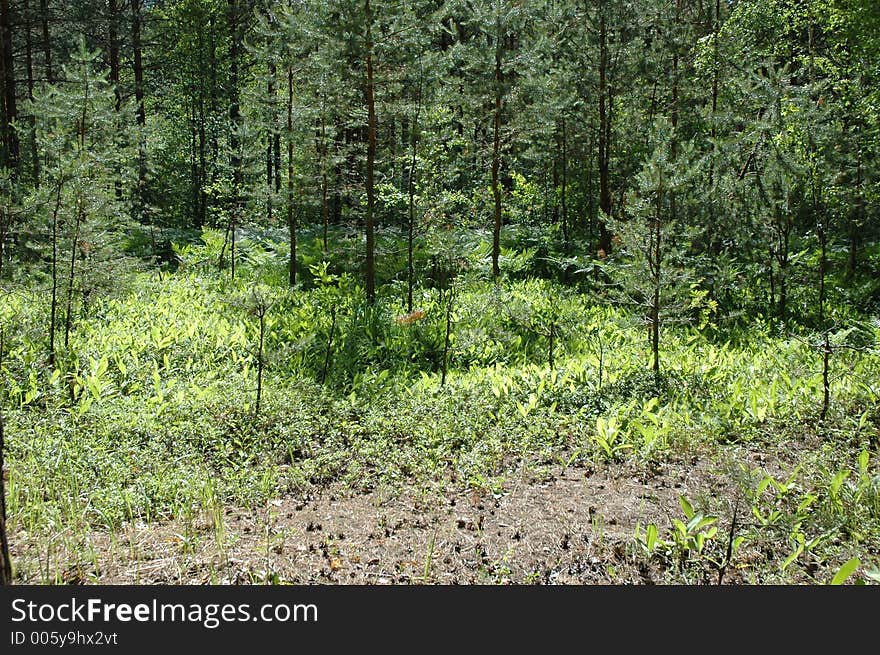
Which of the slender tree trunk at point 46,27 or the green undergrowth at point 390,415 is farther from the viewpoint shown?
the slender tree trunk at point 46,27

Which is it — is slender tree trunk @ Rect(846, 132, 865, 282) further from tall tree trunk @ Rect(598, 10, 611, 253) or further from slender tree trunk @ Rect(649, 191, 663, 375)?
slender tree trunk @ Rect(649, 191, 663, 375)

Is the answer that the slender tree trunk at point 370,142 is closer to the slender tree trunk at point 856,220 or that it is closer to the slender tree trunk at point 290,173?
the slender tree trunk at point 290,173

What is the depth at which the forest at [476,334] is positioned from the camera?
439cm

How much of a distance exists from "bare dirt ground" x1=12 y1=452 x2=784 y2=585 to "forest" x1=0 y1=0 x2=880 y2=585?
30 mm

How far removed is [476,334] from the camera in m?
10.8

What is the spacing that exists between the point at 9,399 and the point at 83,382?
0.79 meters

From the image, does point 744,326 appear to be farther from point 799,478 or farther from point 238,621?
point 238,621

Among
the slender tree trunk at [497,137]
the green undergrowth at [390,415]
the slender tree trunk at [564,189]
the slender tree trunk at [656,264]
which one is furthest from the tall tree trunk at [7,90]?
the slender tree trunk at [564,189]

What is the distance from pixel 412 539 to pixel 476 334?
6549 mm

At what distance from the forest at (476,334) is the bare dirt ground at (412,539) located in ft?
0.10

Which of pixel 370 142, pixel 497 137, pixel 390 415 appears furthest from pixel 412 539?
pixel 497 137

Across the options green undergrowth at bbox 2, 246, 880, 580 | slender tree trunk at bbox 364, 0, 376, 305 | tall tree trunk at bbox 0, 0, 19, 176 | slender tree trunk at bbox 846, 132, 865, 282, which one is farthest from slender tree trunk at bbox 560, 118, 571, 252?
tall tree trunk at bbox 0, 0, 19, 176

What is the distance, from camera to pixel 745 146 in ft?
44.2

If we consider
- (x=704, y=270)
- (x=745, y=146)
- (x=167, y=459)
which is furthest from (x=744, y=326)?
(x=167, y=459)
